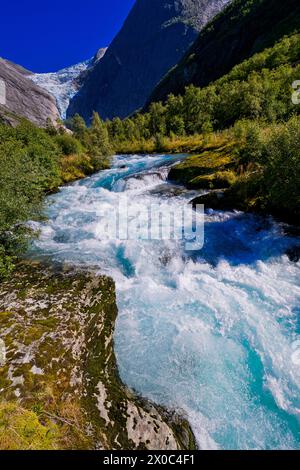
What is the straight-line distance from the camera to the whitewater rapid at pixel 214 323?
18.3ft

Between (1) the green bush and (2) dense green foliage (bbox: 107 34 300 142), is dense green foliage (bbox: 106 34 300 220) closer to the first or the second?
(2) dense green foliage (bbox: 107 34 300 142)

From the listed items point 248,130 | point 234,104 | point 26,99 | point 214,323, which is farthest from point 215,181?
point 26,99

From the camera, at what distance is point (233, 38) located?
442 feet

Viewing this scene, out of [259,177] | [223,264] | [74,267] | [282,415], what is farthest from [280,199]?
[74,267]

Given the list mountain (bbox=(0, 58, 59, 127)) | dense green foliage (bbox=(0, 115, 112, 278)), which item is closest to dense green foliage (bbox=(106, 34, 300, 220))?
dense green foliage (bbox=(0, 115, 112, 278))

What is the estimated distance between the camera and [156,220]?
1509 centimetres

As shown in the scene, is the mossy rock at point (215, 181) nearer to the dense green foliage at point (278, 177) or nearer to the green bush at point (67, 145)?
the dense green foliage at point (278, 177)

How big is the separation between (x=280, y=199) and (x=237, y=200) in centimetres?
324

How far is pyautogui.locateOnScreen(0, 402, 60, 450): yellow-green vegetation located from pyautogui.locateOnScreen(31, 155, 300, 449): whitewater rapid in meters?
2.39

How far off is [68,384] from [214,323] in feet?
15.4

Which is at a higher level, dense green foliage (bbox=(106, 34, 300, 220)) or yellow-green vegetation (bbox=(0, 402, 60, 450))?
dense green foliage (bbox=(106, 34, 300, 220))

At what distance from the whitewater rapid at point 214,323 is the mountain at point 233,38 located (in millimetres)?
120022

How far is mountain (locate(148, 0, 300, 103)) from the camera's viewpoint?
110 m

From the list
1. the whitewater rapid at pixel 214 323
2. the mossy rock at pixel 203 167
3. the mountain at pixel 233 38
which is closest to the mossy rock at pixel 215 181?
the mossy rock at pixel 203 167
